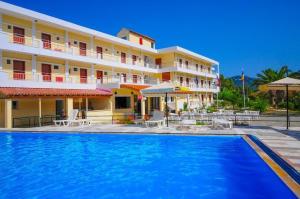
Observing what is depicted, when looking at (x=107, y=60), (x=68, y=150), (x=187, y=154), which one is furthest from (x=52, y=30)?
(x=187, y=154)

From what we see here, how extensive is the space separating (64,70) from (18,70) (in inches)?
186

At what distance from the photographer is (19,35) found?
2041cm

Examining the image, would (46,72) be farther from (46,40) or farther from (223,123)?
(223,123)

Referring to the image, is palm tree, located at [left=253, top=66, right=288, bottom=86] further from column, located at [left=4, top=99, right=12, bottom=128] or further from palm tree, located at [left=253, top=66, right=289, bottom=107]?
column, located at [left=4, top=99, right=12, bottom=128]

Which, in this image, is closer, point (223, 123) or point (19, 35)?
point (223, 123)

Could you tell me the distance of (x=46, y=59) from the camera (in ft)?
74.6

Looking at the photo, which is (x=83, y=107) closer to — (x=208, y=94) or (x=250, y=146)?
(x=250, y=146)

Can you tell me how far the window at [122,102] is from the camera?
29.6 meters

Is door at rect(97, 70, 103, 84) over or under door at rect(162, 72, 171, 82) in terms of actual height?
under

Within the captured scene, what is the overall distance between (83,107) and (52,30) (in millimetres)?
8858

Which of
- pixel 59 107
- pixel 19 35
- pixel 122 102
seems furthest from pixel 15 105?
pixel 122 102

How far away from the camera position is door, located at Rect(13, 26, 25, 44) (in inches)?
793

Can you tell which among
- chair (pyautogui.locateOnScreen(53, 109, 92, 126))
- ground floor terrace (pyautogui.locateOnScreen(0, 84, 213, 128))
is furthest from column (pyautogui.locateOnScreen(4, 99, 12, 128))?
chair (pyautogui.locateOnScreen(53, 109, 92, 126))

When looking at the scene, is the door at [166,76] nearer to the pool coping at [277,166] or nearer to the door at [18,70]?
the door at [18,70]
